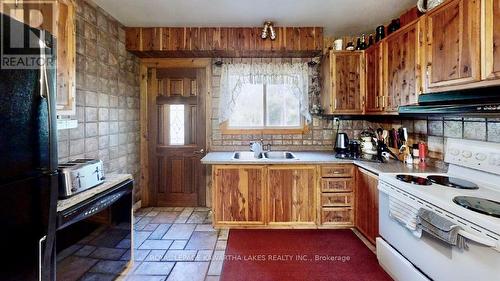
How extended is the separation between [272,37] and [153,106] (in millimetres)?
1963

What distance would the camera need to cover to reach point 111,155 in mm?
3100

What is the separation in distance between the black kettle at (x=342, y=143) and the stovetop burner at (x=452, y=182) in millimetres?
1361

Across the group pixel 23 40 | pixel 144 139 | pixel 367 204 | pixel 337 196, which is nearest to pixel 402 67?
pixel 367 204

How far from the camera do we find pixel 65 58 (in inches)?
79.7

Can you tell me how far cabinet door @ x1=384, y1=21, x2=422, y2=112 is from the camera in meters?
2.33

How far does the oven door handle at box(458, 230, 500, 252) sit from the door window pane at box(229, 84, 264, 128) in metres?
2.78

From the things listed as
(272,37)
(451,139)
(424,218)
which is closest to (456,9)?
(451,139)

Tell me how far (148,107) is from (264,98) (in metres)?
1.71

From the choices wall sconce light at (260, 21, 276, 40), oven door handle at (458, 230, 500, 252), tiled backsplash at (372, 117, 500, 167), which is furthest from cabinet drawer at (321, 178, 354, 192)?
wall sconce light at (260, 21, 276, 40)

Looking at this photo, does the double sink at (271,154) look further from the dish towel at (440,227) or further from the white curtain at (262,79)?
the dish towel at (440,227)

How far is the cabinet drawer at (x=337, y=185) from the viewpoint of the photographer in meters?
3.10

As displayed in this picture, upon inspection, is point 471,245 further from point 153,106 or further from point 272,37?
point 153,106

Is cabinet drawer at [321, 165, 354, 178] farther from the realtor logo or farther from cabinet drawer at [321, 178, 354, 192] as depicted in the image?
the realtor logo

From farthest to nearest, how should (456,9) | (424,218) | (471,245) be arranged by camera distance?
(456,9)
(424,218)
(471,245)
